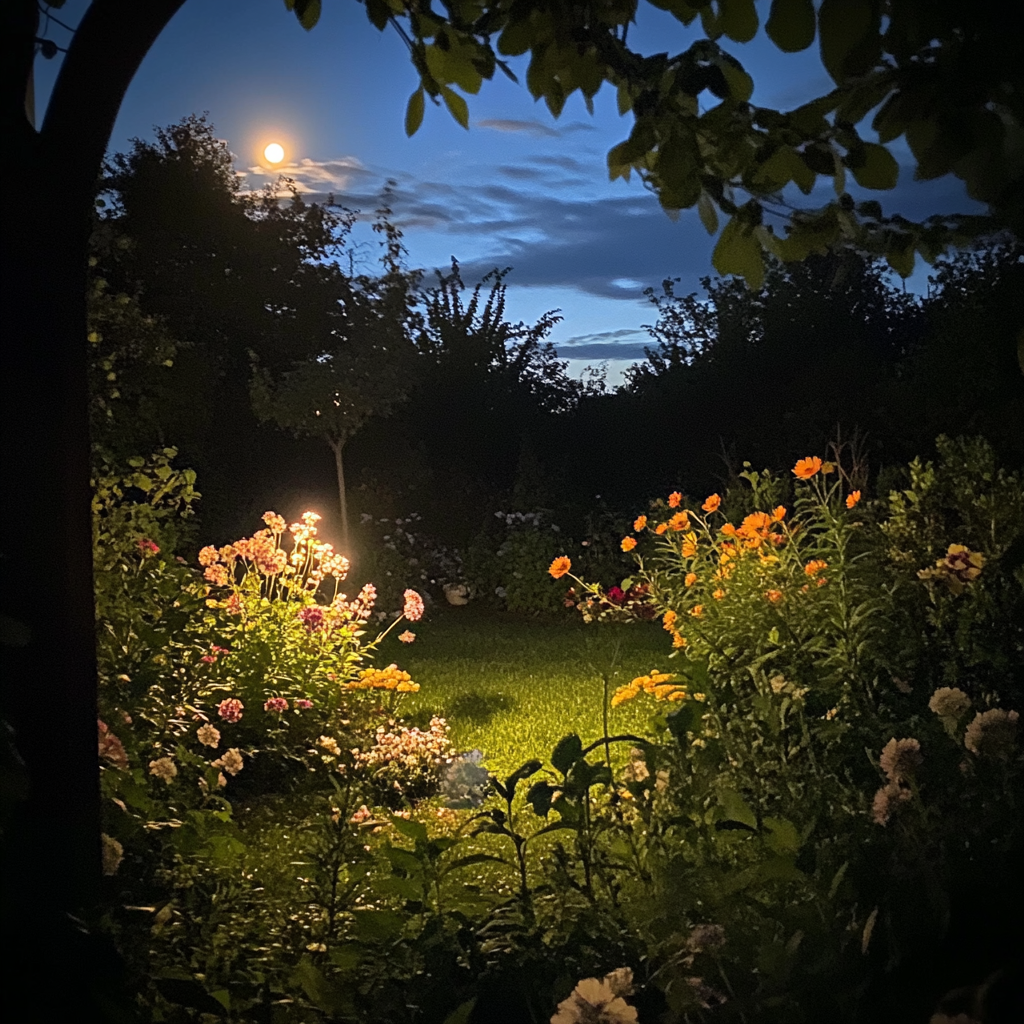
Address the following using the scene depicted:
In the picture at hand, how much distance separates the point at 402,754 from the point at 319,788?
1.28 feet

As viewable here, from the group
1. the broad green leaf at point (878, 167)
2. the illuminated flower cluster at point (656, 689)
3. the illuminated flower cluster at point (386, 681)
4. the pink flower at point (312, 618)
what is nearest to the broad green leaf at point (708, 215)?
the broad green leaf at point (878, 167)

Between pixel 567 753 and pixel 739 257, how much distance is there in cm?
97

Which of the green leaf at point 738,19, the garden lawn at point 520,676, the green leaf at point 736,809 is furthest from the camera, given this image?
the garden lawn at point 520,676

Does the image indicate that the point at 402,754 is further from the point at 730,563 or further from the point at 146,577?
the point at 730,563

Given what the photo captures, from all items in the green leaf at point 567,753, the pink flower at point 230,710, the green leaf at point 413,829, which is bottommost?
the pink flower at point 230,710

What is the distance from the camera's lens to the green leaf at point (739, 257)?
161cm

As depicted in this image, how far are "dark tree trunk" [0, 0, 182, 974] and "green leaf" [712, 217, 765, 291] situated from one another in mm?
1050

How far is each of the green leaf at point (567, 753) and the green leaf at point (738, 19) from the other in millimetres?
1226

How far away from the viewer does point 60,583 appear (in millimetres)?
1743

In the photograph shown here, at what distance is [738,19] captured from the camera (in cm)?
138

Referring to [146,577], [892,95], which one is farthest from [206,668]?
[892,95]

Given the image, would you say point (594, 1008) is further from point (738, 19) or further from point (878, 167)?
point (738, 19)

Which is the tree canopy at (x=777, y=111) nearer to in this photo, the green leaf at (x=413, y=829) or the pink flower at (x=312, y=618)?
the green leaf at (x=413, y=829)

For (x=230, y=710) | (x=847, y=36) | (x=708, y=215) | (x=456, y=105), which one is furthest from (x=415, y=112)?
(x=230, y=710)
